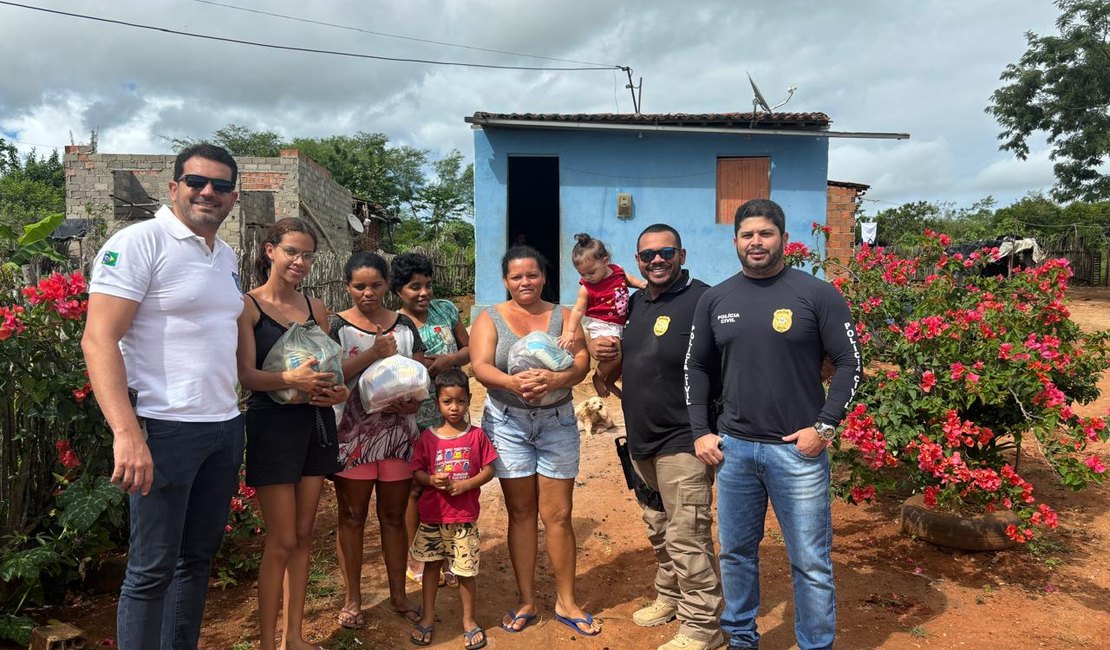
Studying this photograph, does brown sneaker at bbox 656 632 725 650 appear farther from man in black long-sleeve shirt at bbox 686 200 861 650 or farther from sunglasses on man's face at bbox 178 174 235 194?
sunglasses on man's face at bbox 178 174 235 194

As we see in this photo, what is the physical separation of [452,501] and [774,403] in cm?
149

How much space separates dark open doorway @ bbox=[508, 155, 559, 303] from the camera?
43.3ft

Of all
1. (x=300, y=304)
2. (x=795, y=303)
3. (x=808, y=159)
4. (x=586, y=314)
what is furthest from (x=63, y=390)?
(x=808, y=159)

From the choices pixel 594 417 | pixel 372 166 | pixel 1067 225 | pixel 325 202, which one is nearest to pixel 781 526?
pixel 594 417

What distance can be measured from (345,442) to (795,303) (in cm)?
197

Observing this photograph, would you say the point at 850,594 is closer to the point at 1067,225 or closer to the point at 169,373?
the point at 169,373

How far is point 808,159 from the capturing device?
1032cm

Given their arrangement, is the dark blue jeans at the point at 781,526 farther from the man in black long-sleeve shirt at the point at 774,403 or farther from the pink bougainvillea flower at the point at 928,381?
the pink bougainvillea flower at the point at 928,381

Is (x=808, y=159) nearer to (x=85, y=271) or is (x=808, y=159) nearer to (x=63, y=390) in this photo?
(x=85, y=271)

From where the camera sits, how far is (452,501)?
3166mm

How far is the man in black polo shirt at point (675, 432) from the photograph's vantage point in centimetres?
299

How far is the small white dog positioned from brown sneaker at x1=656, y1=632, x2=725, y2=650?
154 inches

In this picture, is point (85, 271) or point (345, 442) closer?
point (345, 442)

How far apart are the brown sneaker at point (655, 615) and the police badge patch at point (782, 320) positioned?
1.58 meters
